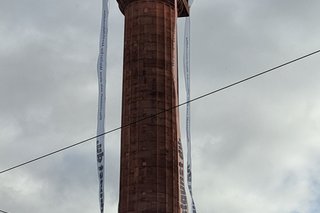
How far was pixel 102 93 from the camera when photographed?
52219mm

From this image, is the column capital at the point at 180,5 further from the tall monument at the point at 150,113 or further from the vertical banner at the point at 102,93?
the vertical banner at the point at 102,93

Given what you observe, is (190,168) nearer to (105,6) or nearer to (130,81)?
(130,81)

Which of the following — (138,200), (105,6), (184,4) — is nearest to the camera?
(138,200)

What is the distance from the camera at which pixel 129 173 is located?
173 ft

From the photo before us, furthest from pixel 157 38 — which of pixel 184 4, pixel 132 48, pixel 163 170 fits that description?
pixel 163 170

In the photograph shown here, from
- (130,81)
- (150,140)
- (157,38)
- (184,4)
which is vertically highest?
(184,4)

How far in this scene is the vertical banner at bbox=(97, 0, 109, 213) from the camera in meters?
49.4

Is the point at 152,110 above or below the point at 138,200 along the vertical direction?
above

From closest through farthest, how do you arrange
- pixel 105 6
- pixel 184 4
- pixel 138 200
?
pixel 138 200
pixel 105 6
pixel 184 4

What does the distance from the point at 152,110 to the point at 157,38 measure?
6602mm

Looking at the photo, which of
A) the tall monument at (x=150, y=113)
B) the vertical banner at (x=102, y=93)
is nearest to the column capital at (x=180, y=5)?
the tall monument at (x=150, y=113)

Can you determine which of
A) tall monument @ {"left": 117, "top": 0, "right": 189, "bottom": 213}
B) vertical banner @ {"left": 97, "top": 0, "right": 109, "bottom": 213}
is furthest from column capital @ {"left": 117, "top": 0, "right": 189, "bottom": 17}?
vertical banner @ {"left": 97, "top": 0, "right": 109, "bottom": 213}

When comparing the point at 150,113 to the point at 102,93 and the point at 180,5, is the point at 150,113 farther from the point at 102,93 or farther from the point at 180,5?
the point at 180,5

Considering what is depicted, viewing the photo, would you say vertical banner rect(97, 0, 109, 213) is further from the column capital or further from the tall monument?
the column capital
